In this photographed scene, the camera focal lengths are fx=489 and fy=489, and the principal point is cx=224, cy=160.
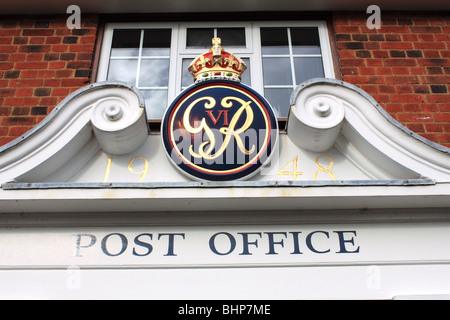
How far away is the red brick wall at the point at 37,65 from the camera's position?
455 cm

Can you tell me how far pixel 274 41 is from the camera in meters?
5.39

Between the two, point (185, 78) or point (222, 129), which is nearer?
point (222, 129)

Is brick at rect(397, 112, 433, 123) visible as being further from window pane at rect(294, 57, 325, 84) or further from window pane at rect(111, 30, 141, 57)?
window pane at rect(111, 30, 141, 57)

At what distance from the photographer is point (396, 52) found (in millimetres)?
4980

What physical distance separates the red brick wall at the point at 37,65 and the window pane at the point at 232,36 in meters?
1.38

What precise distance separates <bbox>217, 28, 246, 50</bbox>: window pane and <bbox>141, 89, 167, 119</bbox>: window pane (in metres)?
0.96

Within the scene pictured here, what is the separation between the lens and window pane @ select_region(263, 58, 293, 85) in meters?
5.02

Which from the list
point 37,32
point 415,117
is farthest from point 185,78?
point 415,117

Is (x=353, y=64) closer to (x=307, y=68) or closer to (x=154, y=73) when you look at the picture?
(x=307, y=68)

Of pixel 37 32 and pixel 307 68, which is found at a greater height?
pixel 37 32

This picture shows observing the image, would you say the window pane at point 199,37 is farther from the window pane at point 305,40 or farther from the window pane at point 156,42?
the window pane at point 305,40

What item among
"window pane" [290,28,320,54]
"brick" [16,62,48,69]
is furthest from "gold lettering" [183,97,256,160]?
"brick" [16,62,48,69]

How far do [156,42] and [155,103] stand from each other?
908 mm

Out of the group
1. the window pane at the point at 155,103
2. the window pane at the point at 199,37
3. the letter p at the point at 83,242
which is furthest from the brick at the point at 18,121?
the window pane at the point at 199,37
